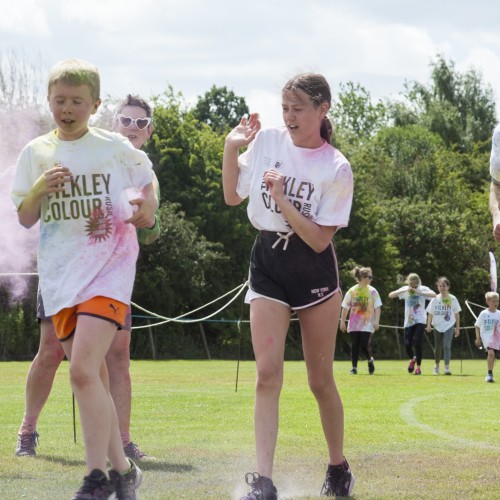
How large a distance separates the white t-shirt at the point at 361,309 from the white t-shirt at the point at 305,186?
50.2 feet

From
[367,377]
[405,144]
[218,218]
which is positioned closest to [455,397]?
[367,377]

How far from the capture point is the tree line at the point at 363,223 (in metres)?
37.2

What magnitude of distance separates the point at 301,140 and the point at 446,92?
6359cm

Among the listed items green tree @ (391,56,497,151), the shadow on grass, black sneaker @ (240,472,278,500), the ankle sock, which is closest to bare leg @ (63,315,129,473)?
black sneaker @ (240,472,278,500)

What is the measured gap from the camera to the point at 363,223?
47.3m

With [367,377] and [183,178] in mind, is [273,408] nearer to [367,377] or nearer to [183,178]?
[367,377]

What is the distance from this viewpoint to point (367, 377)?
19656mm

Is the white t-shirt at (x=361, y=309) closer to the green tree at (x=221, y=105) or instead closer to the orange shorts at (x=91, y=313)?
the orange shorts at (x=91, y=313)

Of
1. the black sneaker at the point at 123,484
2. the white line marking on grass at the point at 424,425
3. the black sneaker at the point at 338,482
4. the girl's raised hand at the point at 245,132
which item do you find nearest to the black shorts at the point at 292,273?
the girl's raised hand at the point at 245,132

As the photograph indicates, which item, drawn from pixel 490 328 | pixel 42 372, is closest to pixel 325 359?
pixel 42 372

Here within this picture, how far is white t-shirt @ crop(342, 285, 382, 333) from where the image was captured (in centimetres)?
2100

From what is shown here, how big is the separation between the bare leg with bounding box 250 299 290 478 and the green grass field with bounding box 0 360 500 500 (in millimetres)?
401

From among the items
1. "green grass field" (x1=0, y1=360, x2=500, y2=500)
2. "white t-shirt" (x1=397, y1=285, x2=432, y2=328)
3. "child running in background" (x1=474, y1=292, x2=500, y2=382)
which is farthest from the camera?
"white t-shirt" (x1=397, y1=285, x2=432, y2=328)

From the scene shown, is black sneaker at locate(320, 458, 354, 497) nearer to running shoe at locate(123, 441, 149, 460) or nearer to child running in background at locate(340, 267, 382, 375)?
running shoe at locate(123, 441, 149, 460)
